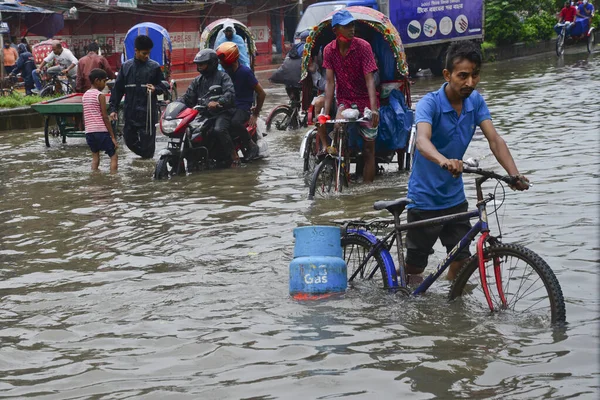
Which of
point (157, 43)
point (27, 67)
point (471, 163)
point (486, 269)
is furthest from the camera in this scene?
point (27, 67)

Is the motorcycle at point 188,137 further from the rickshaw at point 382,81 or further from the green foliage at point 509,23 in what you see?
the green foliage at point 509,23

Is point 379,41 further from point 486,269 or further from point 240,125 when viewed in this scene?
point 486,269

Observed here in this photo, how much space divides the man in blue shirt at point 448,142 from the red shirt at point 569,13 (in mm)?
29620

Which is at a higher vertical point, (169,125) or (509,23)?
(509,23)

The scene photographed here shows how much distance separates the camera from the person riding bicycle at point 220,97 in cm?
1223

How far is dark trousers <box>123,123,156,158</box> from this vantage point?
1362 cm

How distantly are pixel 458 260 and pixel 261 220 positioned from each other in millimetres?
3380

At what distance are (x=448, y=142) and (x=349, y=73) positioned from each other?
4490mm

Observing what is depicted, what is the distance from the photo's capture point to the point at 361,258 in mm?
6496

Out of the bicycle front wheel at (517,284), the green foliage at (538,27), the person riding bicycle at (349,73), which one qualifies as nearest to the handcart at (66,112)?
the person riding bicycle at (349,73)

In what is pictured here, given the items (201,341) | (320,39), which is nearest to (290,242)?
(201,341)

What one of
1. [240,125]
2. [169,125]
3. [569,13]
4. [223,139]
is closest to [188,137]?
[169,125]

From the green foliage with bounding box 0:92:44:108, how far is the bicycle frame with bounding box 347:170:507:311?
1566 centimetres

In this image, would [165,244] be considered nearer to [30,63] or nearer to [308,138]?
[308,138]
